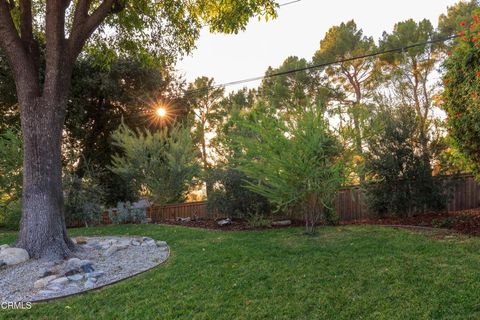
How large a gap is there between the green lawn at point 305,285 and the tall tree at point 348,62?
13.7 meters

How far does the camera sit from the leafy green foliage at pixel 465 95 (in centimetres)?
538

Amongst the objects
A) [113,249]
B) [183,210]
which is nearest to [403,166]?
[113,249]

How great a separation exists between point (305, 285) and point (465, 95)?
14.0 ft

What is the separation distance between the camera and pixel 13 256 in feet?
17.0

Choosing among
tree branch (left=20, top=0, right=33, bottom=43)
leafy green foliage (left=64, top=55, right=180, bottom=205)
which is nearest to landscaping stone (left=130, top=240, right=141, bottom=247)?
tree branch (left=20, top=0, right=33, bottom=43)

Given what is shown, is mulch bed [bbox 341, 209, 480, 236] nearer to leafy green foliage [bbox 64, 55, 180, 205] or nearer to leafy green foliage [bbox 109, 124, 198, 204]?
leafy green foliage [bbox 109, 124, 198, 204]

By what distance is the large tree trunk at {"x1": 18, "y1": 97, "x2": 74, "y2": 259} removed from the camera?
17.9 feet

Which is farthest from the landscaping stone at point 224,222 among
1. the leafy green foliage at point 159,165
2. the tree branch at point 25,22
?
the tree branch at point 25,22

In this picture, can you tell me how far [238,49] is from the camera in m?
10.8

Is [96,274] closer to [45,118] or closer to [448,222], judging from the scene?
[45,118]

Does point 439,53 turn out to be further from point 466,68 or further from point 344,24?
point 466,68

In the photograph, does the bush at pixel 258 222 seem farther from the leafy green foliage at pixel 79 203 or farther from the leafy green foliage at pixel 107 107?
the leafy green foliage at pixel 107 107

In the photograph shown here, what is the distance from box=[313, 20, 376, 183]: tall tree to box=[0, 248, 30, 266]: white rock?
1558 cm

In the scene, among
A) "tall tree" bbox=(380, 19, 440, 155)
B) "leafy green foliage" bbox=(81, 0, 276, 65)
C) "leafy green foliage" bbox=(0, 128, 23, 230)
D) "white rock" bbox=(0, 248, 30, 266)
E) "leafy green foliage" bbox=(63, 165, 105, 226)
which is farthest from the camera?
"tall tree" bbox=(380, 19, 440, 155)
